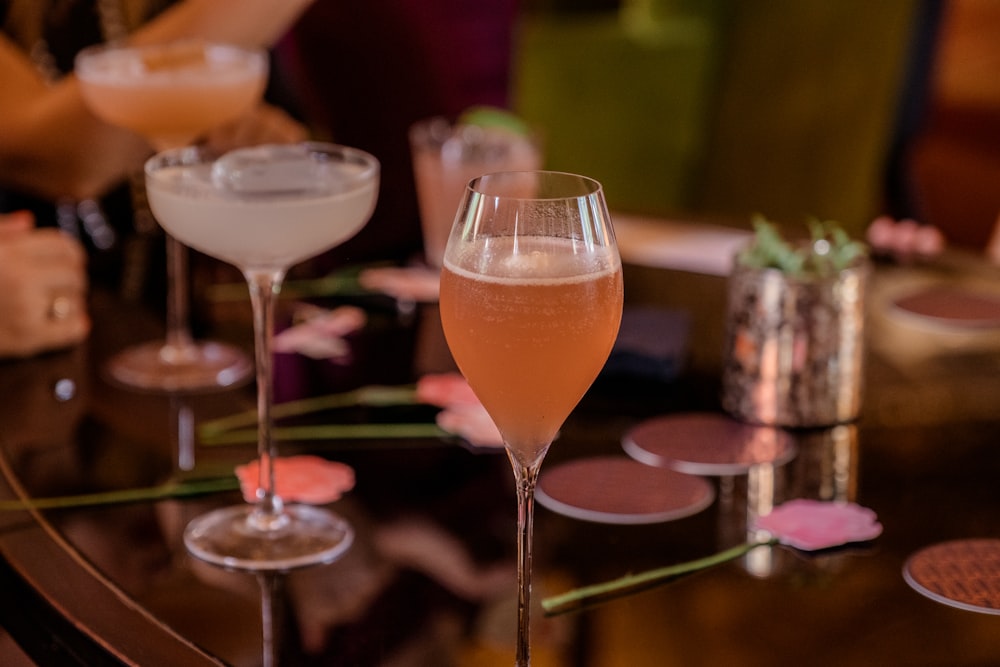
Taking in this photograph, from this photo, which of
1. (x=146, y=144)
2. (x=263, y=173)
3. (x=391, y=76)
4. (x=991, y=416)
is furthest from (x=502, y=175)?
(x=391, y=76)

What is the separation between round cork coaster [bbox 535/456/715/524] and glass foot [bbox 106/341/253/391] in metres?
0.44

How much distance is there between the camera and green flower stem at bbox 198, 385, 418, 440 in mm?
1229

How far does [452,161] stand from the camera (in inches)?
67.1

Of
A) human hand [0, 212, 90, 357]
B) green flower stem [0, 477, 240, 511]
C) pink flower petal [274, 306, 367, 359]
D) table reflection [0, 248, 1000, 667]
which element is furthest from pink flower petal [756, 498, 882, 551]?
human hand [0, 212, 90, 357]

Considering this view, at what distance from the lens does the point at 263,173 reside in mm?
991

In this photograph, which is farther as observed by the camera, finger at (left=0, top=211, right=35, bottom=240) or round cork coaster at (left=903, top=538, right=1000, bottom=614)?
finger at (left=0, top=211, right=35, bottom=240)

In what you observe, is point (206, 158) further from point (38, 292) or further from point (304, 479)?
point (38, 292)

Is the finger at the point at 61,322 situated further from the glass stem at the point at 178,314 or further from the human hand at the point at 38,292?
the glass stem at the point at 178,314

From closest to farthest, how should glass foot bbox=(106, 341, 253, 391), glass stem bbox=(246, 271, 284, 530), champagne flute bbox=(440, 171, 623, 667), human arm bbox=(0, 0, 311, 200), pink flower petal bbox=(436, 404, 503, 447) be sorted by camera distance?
champagne flute bbox=(440, 171, 623, 667), glass stem bbox=(246, 271, 284, 530), pink flower petal bbox=(436, 404, 503, 447), glass foot bbox=(106, 341, 253, 391), human arm bbox=(0, 0, 311, 200)

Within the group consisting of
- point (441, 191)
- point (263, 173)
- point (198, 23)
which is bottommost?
point (441, 191)

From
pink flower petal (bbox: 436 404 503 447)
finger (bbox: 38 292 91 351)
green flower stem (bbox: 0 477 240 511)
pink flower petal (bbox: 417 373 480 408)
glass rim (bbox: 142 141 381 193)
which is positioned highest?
glass rim (bbox: 142 141 381 193)

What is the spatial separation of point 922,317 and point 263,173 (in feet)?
2.85

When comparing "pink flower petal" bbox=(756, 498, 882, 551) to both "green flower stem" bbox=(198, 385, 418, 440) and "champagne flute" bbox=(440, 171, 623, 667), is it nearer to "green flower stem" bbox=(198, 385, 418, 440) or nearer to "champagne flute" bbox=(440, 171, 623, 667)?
"champagne flute" bbox=(440, 171, 623, 667)

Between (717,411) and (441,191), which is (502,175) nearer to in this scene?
(717,411)
